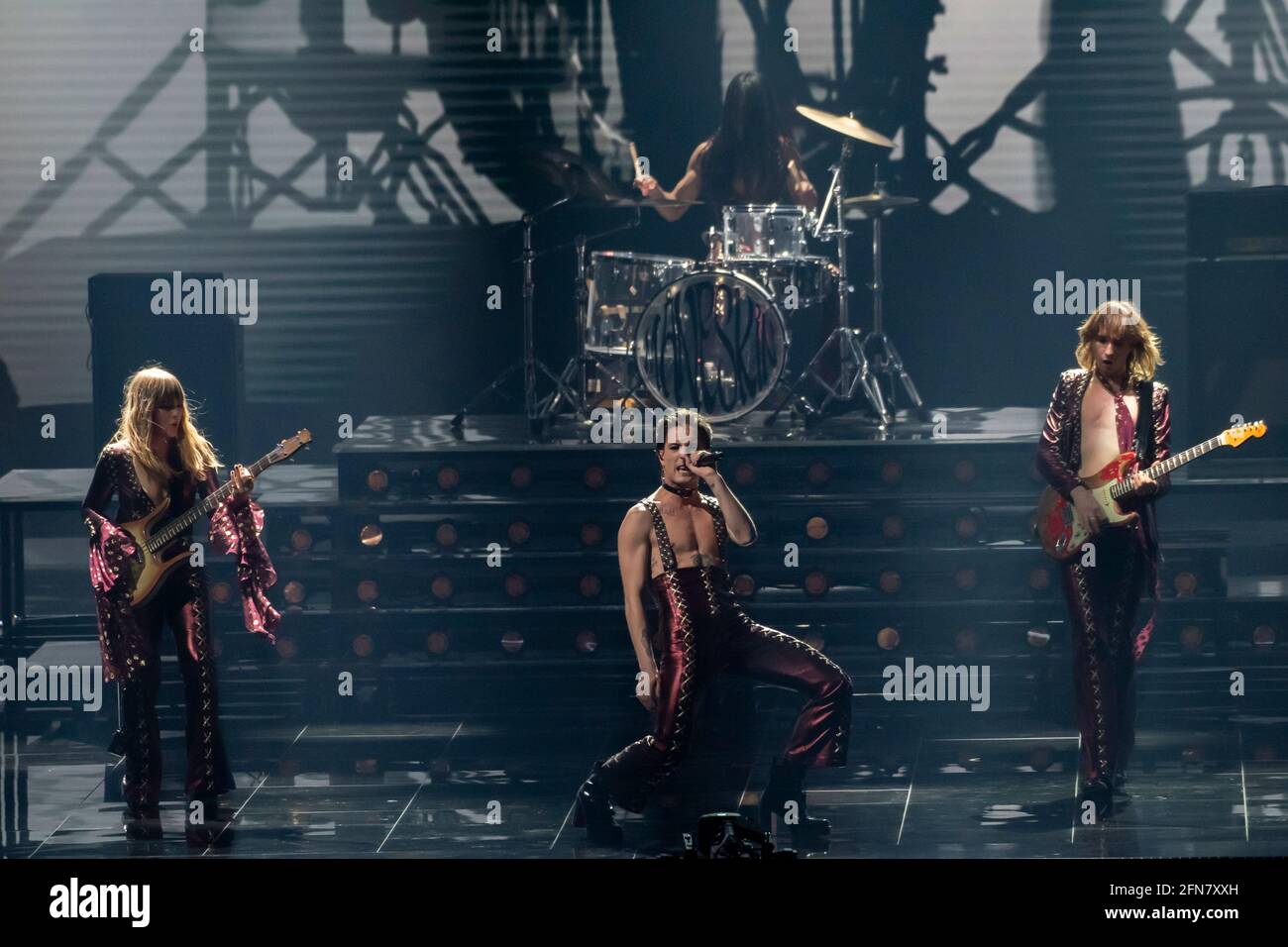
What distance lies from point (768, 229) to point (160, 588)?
A: 3746 mm

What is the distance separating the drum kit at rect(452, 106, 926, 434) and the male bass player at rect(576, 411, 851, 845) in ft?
7.90

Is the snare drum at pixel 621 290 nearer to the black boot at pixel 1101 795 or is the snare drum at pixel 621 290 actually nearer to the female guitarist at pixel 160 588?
the female guitarist at pixel 160 588

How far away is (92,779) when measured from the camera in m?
10.3

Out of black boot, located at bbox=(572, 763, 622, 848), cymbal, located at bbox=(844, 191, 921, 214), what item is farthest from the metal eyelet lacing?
cymbal, located at bbox=(844, 191, 921, 214)

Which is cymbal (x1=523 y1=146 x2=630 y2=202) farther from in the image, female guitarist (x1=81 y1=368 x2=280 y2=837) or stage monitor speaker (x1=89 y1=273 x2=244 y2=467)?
female guitarist (x1=81 y1=368 x2=280 y2=837)

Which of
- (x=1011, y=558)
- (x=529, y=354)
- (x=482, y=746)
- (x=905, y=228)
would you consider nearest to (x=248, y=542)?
(x=482, y=746)

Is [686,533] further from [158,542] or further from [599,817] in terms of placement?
[158,542]

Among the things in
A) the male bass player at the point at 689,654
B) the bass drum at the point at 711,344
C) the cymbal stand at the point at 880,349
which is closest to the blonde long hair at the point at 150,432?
the male bass player at the point at 689,654

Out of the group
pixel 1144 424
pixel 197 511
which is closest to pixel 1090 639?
pixel 1144 424

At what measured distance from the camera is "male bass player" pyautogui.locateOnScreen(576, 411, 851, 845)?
358 inches

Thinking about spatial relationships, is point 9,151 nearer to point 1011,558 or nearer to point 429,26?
point 429,26

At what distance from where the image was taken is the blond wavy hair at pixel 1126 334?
31.3 feet

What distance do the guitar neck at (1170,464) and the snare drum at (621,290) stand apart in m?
3.11

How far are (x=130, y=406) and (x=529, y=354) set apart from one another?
2594mm
